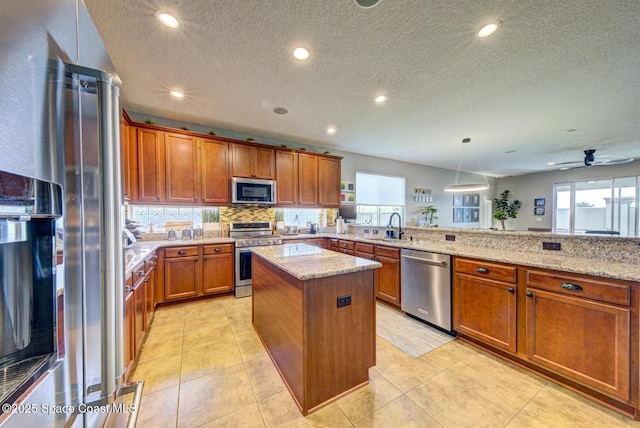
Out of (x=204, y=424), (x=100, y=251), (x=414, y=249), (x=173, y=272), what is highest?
(x=100, y=251)

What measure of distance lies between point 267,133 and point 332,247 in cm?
245

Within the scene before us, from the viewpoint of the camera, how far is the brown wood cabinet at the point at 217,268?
11.7 ft

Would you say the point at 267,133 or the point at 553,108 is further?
the point at 267,133

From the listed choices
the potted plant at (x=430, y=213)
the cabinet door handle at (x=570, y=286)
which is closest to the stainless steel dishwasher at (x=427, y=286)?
the cabinet door handle at (x=570, y=286)

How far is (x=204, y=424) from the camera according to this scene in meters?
1.54

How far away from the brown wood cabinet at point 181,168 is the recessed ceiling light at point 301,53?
230 cm

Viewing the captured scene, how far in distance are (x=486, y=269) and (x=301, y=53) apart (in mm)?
2679

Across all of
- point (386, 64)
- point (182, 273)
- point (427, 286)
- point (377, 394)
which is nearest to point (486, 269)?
point (427, 286)

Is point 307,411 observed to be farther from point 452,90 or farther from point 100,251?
point 452,90

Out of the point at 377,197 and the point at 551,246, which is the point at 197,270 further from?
the point at 377,197

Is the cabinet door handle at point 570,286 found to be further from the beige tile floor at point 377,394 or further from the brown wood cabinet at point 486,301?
the beige tile floor at point 377,394

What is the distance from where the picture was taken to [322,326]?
1645 millimetres

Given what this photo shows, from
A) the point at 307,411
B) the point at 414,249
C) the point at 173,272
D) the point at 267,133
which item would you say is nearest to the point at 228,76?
the point at 267,133

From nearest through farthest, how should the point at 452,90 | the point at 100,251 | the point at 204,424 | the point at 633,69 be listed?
the point at 100,251, the point at 204,424, the point at 633,69, the point at 452,90
